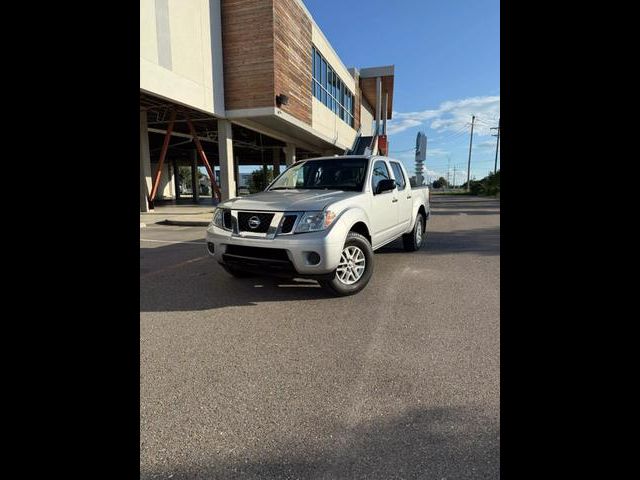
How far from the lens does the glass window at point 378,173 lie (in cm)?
551

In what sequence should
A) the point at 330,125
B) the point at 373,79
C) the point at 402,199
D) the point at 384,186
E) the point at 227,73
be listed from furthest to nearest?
the point at 373,79 → the point at 330,125 → the point at 227,73 → the point at 402,199 → the point at 384,186

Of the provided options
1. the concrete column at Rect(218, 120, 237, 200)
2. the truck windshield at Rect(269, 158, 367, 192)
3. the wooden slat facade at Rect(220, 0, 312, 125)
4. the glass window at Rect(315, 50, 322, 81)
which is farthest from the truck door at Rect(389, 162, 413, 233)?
the glass window at Rect(315, 50, 322, 81)

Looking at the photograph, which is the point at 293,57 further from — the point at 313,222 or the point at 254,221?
the point at 313,222

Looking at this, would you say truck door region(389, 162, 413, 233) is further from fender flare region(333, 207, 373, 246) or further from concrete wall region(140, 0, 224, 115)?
concrete wall region(140, 0, 224, 115)

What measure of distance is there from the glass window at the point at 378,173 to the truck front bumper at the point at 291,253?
150 cm

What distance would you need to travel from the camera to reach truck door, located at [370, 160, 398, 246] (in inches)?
208

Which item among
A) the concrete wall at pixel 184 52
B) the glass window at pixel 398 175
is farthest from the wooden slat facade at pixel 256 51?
the glass window at pixel 398 175

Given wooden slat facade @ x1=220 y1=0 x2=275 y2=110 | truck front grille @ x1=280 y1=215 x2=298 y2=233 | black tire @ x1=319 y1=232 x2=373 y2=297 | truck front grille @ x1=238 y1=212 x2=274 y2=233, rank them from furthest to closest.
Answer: wooden slat facade @ x1=220 y1=0 x2=275 y2=110 < black tire @ x1=319 y1=232 x2=373 y2=297 < truck front grille @ x1=238 y1=212 x2=274 y2=233 < truck front grille @ x1=280 y1=215 x2=298 y2=233

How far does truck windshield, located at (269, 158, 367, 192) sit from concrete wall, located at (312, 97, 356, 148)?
14956 millimetres

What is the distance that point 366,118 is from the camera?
119 ft

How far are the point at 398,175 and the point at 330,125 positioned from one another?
1783 centimetres

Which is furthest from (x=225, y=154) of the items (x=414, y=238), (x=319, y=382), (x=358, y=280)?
(x=319, y=382)
